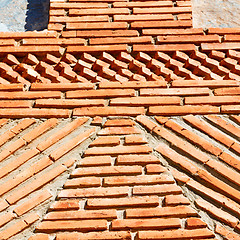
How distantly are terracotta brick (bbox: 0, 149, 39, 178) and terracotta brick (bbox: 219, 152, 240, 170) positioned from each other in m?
1.29

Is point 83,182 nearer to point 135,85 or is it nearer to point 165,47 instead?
point 135,85

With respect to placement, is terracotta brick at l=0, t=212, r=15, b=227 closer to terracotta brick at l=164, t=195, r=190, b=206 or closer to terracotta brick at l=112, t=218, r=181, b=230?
terracotta brick at l=112, t=218, r=181, b=230

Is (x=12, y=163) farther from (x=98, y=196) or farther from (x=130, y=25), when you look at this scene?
(x=130, y=25)

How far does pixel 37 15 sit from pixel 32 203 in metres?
2.05

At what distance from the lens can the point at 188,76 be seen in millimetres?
3160

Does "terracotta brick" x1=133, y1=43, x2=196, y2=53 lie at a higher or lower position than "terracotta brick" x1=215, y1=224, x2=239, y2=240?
higher

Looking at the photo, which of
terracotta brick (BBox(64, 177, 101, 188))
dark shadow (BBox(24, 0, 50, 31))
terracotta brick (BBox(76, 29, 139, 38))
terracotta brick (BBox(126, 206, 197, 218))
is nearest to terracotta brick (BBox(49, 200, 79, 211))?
terracotta brick (BBox(64, 177, 101, 188))

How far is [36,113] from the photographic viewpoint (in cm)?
296

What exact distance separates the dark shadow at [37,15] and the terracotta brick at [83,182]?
1.76m

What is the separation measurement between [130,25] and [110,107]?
86 cm

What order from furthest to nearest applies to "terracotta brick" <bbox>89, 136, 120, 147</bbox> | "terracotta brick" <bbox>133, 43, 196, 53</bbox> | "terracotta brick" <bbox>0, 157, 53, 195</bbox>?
"terracotta brick" <bbox>133, 43, 196, 53</bbox>
"terracotta brick" <bbox>89, 136, 120, 147</bbox>
"terracotta brick" <bbox>0, 157, 53, 195</bbox>

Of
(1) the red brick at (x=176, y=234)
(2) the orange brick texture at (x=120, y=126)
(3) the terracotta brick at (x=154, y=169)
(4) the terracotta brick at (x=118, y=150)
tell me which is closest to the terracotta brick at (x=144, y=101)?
(2) the orange brick texture at (x=120, y=126)

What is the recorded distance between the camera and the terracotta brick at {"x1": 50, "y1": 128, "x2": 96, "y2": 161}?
280cm

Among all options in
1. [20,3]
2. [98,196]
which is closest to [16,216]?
[98,196]
